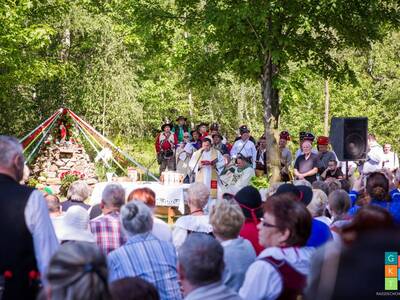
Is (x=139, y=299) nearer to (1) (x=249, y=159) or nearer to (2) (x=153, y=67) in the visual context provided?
(1) (x=249, y=159)

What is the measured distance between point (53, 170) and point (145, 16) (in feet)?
16.6

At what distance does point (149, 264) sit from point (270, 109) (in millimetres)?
15166

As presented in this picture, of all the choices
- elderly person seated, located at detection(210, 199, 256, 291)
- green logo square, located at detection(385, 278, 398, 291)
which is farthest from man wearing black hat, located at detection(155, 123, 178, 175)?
green logo square, located at detection(385, 278, 398, 291)

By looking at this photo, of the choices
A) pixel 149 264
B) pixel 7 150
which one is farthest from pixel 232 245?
pixel 7 150

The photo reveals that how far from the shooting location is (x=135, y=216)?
15.0 feet

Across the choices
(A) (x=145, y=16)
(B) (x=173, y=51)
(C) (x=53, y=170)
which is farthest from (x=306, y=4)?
(C) (x=53, y=170)

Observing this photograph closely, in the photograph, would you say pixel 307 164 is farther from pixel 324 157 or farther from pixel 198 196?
pixel 198 196

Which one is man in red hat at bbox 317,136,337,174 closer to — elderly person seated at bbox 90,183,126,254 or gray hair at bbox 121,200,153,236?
elderly person seated at bbox 90,183,126,254

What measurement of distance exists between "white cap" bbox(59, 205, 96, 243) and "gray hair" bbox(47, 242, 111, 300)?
11.6 feet

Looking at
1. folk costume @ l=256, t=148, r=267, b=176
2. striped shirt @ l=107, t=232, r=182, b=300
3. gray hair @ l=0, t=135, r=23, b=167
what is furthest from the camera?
folk costume @ l=256, t=148, r=267, b=176

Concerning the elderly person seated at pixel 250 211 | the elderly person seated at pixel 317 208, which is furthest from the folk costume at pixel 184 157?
the elderly person seated at pixel 250 211

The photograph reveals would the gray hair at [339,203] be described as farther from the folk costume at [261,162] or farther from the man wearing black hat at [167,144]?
the man wearing black hat at [167,144]

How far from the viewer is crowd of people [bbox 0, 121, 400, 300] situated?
1.25 metres

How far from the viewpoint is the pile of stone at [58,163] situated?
2047cm
